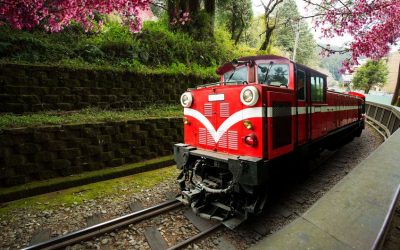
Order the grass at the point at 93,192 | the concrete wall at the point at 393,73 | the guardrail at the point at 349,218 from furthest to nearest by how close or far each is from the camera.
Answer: the concrete wall at the point at 393,73 < the grass at the point at 93,192 < the guardrail at the point at 349,218

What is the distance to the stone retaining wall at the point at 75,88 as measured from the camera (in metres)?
6.89

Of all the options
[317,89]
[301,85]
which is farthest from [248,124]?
A: [317,89]

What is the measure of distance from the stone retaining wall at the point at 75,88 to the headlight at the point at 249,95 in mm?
5867

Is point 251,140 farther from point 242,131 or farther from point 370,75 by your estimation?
point 370,75

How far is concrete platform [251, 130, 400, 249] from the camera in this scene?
2918 mm

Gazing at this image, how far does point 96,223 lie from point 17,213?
1.69 meters

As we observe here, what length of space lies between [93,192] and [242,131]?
391cm

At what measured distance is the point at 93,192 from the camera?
19.7 feet

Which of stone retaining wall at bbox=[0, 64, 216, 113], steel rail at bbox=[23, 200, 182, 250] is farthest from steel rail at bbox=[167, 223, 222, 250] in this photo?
stone retaining wall at bbox=[0, 64, 216, 113]

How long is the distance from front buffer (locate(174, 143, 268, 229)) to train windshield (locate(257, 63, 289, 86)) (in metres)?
1.98

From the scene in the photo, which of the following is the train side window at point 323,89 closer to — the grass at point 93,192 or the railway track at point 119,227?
the grass at point 93,192

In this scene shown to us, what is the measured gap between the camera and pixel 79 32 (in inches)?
423

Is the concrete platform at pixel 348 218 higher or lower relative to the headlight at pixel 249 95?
lower

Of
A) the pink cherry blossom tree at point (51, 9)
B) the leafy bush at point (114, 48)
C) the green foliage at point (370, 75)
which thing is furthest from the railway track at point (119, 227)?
the green foliage at point (370, 75)
